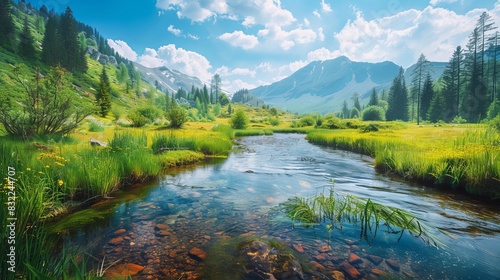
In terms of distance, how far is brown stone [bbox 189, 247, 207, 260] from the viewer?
432 cm

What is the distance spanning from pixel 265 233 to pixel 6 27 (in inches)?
5118

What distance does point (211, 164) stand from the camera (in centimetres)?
1493

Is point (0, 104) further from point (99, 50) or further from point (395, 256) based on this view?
point (99, 50)

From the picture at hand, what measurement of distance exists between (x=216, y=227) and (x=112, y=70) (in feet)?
669

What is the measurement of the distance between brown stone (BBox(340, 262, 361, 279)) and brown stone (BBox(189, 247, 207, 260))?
266 centimetres

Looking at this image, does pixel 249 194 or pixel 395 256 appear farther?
pixel 249 194

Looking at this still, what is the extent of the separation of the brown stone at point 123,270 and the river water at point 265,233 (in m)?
0.05

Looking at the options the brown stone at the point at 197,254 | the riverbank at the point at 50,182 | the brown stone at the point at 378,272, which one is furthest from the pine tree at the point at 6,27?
the brown stone at the point at 378,272

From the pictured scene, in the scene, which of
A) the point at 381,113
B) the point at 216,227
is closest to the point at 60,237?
the point at 216,227

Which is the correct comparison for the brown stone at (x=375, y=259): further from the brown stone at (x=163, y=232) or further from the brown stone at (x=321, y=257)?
the brown stone at (x=163, y=232)

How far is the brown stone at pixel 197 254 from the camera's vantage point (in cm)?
432

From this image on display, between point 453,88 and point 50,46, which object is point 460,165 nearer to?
point 453,88

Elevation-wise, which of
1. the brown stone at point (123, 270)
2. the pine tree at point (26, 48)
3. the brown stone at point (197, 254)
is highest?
the pine tree at point (26, 48)

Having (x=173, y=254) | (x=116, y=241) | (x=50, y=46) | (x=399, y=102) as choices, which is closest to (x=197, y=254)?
(x=173, y=254)
